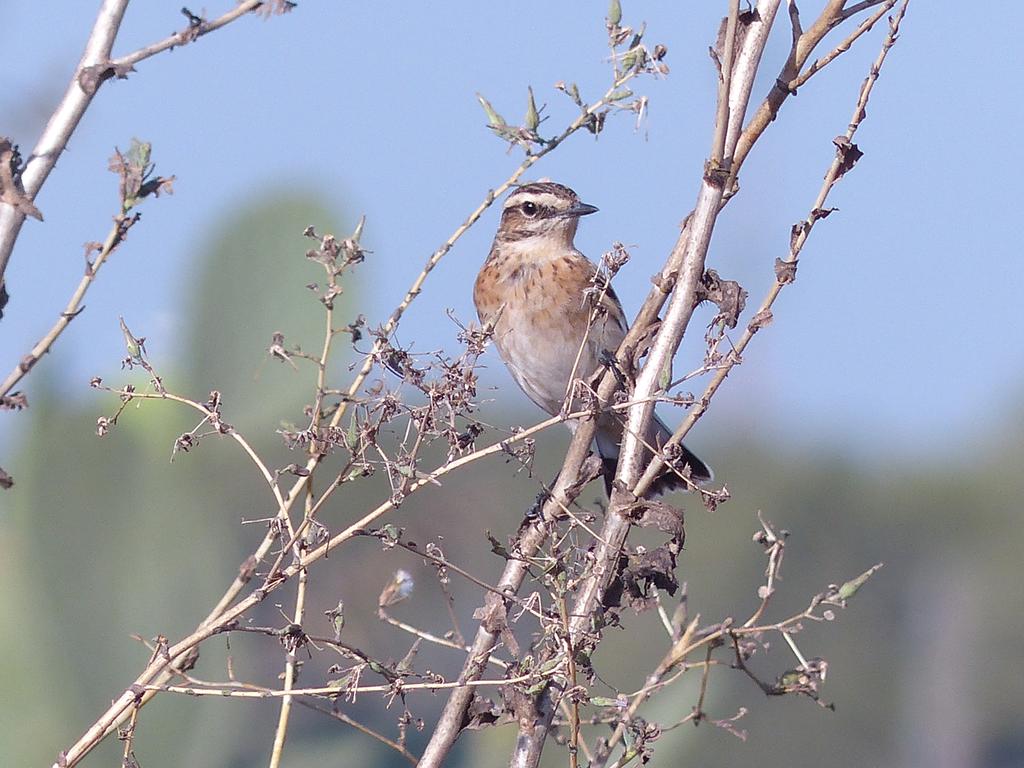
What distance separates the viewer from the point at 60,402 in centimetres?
392

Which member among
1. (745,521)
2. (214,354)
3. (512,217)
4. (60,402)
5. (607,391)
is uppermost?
(745,521)

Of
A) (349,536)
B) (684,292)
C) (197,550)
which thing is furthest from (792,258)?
(197,550)

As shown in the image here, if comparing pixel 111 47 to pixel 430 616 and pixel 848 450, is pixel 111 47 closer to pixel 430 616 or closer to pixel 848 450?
pixel 430 616

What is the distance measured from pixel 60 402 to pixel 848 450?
22.9 metres

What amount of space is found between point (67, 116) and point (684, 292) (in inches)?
31.6

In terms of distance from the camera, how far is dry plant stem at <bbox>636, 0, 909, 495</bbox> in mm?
1808

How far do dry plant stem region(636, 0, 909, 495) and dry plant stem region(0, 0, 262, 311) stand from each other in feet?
2.48

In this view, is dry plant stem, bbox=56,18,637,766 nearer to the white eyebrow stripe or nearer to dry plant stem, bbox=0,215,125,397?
dry plant stem, bbox=0,215,125,397

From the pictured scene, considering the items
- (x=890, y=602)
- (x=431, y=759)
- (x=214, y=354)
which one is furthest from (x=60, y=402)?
(x=890, y=602)

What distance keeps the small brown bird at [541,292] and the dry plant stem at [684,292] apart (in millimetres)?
2023

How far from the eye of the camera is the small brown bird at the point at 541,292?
4.30 meters

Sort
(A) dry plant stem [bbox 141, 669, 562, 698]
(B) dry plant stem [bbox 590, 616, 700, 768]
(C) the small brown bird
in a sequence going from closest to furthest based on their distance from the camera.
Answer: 1. (A) dry plant stem [bbox 141, 669, 562, 698]
2. (B) dry plant stem [bbox 590, 616, 700, 768]
3. (C) the small brown bird

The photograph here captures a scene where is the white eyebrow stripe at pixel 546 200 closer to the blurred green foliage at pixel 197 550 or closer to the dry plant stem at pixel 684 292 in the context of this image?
the blurred green foliage at pixel 197 550

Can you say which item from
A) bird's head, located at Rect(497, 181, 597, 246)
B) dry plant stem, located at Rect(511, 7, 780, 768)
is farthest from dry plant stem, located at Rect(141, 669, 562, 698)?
bird's head, located at Rect(497, 181, 597, 246)
